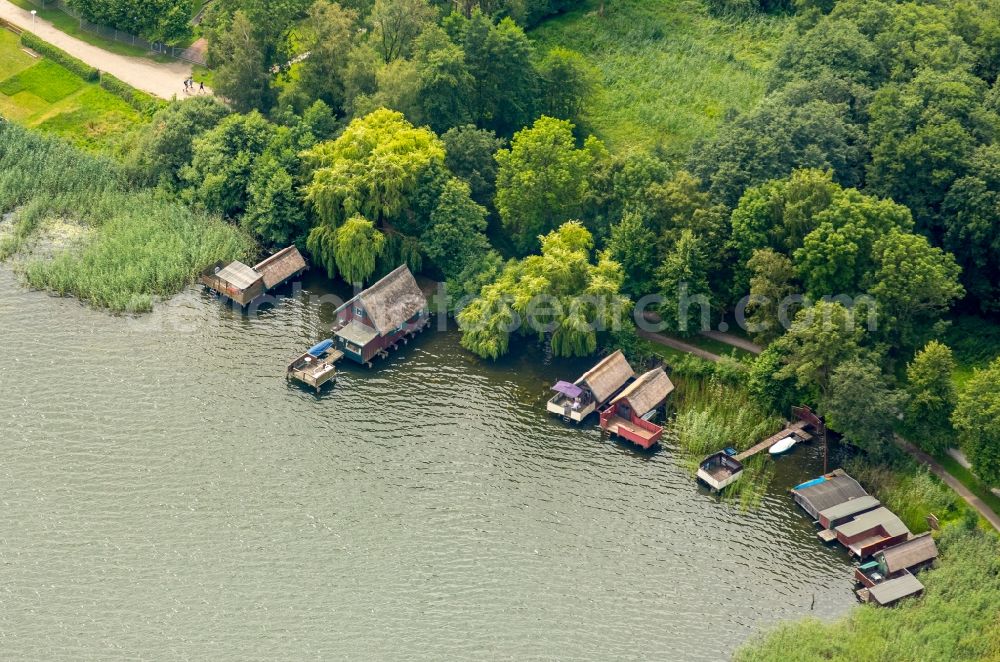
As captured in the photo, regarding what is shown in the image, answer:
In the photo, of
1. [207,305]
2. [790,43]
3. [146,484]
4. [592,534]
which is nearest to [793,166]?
[790,43]

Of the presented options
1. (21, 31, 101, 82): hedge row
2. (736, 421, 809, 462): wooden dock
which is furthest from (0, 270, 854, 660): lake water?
(21, 31, 101, 82): hedge row

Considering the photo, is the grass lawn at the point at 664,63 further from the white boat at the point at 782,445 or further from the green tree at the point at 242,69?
the green tree at the point at 242,69

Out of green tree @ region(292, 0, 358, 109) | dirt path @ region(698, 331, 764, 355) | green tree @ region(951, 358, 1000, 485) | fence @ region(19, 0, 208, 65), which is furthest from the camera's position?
fence @ region(19, 0, 208, 65)

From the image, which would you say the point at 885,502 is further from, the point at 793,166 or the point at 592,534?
the point at 793,166

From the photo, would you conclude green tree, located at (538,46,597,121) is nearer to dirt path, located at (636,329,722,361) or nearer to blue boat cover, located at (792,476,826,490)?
dirt path, located at (636,329,722,361)

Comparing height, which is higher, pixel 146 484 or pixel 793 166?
pixel 793 166

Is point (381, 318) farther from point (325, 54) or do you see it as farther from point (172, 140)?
point (325, 54)
